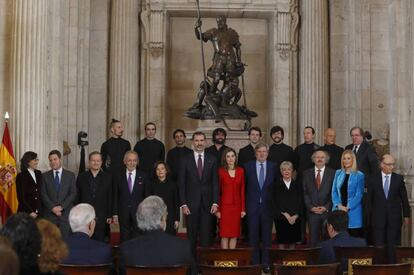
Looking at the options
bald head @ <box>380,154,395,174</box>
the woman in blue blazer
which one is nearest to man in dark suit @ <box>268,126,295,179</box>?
the woman in blue blazer

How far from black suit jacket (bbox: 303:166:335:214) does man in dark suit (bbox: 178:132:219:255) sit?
44.4 inches

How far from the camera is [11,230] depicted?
4.12m

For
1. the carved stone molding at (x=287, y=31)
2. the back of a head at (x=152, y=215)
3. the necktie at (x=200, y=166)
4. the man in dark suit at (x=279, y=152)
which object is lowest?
the back of a head at (x=152, y=215)

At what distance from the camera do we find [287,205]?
10.3 meters

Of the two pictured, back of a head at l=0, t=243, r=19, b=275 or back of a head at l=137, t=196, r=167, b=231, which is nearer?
back of a head at l=0, t=243, r=19, b=275

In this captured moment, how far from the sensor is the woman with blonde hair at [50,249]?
4129mm

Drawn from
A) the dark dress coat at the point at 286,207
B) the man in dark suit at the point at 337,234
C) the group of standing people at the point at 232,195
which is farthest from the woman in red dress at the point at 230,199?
the man in dark suit at the point at 337,234

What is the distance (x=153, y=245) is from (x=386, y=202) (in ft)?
15.9

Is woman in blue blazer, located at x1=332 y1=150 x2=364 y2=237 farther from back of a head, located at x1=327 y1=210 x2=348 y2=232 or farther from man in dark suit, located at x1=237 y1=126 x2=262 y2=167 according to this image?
back of a head, located at x1=327 y1=210 x2=348 y2=232

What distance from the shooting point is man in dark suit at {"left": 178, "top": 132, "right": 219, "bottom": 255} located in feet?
33.8

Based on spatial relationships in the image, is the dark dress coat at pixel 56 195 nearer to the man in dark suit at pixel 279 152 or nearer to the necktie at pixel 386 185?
the man in dark suit at pixel 279 152

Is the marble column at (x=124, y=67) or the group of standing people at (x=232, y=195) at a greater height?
the marble column at (x=124, y=67)

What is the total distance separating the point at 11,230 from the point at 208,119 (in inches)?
418

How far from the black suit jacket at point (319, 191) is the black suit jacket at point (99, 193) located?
2.41 metres
